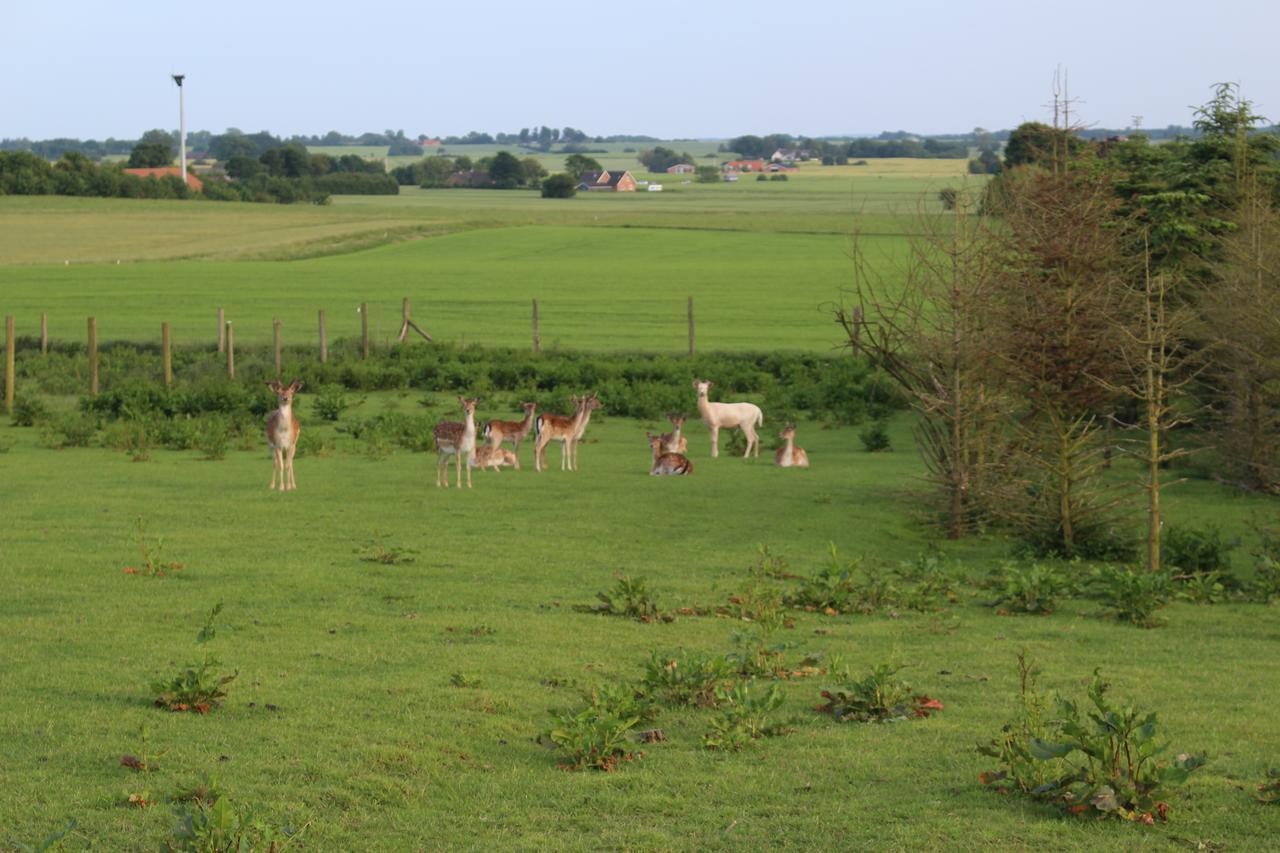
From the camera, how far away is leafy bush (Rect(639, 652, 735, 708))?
10.3 m

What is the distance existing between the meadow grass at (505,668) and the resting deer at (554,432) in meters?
1.89

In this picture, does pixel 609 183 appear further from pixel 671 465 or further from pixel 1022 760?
pixel 1022 760

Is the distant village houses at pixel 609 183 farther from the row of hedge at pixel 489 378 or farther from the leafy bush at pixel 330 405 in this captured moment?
the leafy bush at pixel 330 405

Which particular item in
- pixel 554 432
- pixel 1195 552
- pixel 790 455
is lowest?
pixel 1195 552

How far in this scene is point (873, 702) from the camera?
33.6 feet

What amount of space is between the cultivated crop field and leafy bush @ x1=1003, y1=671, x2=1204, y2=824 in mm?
128

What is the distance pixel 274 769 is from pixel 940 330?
41.2 feet

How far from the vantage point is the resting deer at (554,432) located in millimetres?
23922

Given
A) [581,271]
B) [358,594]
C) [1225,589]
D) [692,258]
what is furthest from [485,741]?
[692,258]

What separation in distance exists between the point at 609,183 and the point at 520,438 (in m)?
140

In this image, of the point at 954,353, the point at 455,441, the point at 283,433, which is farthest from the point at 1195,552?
the point at 283,433

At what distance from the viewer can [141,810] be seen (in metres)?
7.86

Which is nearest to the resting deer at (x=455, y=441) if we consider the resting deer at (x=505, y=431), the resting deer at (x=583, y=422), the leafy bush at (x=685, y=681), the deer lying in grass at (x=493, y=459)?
the deer lying in grass at (x=493, y=459)

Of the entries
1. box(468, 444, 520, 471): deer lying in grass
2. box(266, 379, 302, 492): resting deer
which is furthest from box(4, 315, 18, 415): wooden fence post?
box(468, 444, 520, 471): deer lying in grass
